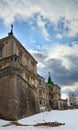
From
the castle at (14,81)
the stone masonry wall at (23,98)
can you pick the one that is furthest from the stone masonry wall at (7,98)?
the stone masonry wall at (23,98)

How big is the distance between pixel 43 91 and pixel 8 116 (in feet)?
121

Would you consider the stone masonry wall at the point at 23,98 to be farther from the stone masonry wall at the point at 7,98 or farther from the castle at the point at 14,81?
the stone masonry wall at the point at 7,98

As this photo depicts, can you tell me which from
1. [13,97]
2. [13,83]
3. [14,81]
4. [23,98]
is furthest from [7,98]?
[23,98]

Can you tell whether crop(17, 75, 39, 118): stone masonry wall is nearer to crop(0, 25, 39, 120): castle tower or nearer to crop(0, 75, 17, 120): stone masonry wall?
crop(0, 25, 39, 120): castle tower

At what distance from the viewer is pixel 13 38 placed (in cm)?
3366

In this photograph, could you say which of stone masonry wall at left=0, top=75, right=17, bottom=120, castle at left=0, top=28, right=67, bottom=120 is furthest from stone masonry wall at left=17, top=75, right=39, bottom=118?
stone masonry wall at left=0, top=75, right=17, bottom=120

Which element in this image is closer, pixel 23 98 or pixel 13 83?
pixel 13 83

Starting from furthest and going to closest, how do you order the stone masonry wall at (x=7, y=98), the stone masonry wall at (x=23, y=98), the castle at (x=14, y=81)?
1. the stone masonry wall at (x=23, y=98)
2. the castle at (x=14, y=81)
3. the stone masonry wall at (x=7, y=98)

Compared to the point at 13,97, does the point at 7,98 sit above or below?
below

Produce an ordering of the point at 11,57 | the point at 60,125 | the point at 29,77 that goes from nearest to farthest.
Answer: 1. the point at 60,125
2. the point at 11,57
3. the point at 29,77

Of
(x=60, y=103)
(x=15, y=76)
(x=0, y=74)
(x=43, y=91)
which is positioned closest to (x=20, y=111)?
(x=15, y=76)

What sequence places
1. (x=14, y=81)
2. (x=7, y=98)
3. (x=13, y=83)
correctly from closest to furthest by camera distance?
(x=7, y=98)
(x=13, y=83)
(x=14, y=81)

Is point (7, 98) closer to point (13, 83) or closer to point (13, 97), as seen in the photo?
point (13, 97)

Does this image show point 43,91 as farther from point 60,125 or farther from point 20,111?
point 60,125
